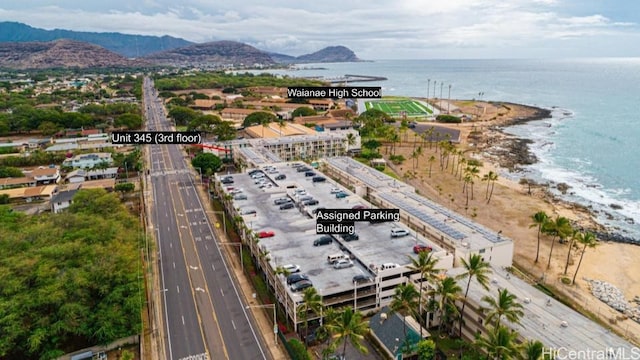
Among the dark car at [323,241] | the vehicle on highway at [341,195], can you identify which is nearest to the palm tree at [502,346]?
the dark car at [323,241]

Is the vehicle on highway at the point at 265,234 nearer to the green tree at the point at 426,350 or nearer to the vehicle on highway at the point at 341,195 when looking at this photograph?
the vehicle on highway at the point at 341,195

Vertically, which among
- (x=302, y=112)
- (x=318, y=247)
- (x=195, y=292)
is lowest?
(x=195, y=292)

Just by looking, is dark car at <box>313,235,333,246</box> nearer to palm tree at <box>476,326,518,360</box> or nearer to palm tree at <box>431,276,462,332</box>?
palm tree at <box>431,276,462,332</box>

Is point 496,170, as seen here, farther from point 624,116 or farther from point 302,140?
point 624,116

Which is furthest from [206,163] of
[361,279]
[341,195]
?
[361,279]

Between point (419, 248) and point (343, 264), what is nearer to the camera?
point (343, 264)

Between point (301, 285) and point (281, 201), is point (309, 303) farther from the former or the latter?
point (281, 201)

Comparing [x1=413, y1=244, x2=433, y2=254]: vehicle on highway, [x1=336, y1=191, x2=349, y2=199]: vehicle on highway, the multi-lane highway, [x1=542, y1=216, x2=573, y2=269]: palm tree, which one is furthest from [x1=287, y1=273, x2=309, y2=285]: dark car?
[x1=542, y1=216, x2=573, y2=269]: palm tree
